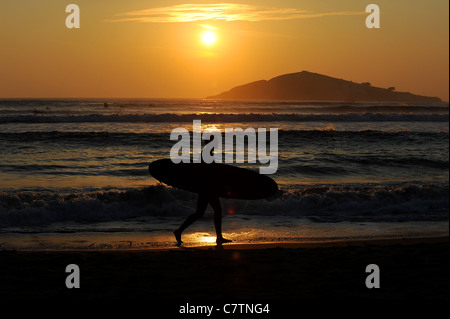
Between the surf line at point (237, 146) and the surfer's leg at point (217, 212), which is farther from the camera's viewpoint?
the surf line at point (237, 146)

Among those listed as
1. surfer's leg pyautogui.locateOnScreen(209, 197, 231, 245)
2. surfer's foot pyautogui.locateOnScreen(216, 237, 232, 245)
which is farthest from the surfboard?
surfer's foot pyautogui.locateOnScreen(216, 237, 232, 245)

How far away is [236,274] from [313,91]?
122731mm

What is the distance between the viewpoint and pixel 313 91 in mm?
126875

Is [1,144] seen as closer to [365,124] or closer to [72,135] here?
[72,135]

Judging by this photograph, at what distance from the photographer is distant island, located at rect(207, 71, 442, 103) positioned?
124 meters

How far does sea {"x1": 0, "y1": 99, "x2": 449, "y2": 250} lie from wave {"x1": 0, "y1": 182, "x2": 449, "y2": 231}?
0.09 ft

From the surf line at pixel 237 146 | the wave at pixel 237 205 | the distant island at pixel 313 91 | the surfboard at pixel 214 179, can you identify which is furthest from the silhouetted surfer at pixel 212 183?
the distant island at pixel 313 91

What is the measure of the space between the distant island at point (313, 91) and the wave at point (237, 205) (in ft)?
349

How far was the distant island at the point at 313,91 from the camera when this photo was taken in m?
124

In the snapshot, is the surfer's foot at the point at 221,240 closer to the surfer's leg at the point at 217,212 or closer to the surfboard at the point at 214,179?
the surfer's leg at the point at 217,212

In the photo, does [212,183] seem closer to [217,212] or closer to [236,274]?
[217,212]

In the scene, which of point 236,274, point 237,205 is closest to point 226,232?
point 237,205
